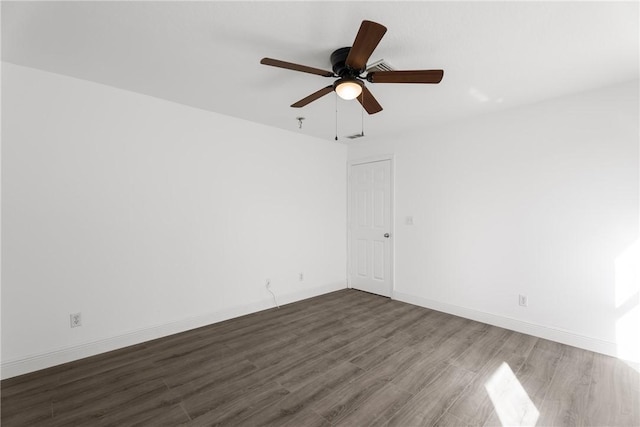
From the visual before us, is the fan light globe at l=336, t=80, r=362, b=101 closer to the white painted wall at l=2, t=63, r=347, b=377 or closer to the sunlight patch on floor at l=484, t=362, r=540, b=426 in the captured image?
the white painted wall at l=2, t=63, r=347, b=377

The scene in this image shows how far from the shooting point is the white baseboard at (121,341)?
2305 millimetres

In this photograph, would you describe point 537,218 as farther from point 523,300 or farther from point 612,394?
point 612,394

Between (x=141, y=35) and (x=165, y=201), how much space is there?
167 centimetres

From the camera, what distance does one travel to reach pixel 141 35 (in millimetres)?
1891

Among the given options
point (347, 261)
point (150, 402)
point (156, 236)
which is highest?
point (156, 236)

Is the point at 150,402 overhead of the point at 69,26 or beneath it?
beneath

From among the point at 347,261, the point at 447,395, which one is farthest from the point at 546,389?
the point at 347,261

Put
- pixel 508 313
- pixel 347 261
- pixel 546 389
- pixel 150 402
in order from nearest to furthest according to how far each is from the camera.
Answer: pixel 150 402 → pixel 546 389 → pixel 508 313 → pixel 347 261

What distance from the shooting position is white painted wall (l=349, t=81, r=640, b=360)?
8.59 ft

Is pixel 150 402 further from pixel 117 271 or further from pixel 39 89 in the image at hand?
pixel 39 89

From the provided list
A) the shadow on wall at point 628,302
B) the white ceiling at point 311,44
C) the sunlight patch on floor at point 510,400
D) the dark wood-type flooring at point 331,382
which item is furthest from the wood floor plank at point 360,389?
the white ceiling at point 311,44

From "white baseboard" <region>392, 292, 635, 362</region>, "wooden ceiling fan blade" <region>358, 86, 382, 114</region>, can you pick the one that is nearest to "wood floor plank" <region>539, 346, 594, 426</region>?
"white baseboard" <region>392, 292, 635, 362</region>

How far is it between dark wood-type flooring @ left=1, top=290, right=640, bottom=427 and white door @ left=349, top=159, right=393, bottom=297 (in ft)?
4.71

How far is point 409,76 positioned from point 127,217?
2.88m
